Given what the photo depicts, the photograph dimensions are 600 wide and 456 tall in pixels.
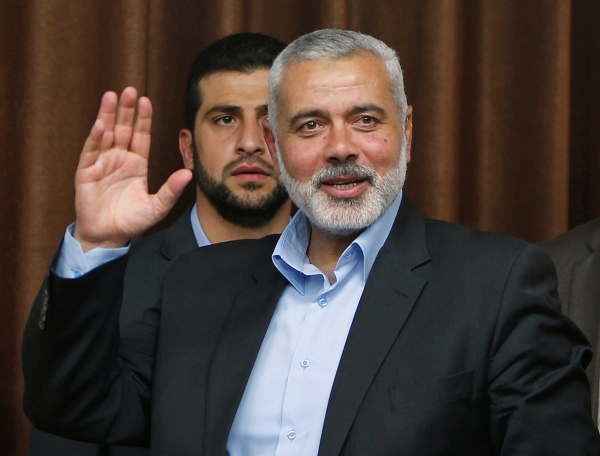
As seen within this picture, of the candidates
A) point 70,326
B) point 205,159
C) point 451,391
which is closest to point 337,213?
point 451,391

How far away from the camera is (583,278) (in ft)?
5.68

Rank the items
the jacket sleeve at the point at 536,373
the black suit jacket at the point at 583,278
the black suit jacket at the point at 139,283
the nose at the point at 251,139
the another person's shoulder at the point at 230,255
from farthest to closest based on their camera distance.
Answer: the nose at the point at 251,139 → the black suit jacket at the point at 139,283 → the black suit jacket at the point at 583,278 → the another person's shoulder at the point at 230,255 → the jacket sleeve at the point at 536,373

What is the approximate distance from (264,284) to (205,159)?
713 mm

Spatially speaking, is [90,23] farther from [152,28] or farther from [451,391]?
[451,391]

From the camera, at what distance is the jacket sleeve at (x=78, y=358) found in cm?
129

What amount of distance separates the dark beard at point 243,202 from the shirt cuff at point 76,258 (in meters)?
0.82

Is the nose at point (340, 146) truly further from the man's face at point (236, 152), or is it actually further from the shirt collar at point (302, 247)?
the man's face at point (236, 152)

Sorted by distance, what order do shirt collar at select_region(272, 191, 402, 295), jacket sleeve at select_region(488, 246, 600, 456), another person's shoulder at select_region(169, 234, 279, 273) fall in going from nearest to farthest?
jacket sleeve at select_region(488, 246, 600, 456) < shirt collar at select_region(272, 191, 402, 295) < another person's shoulder at select_region(169, 234, 279, 273)

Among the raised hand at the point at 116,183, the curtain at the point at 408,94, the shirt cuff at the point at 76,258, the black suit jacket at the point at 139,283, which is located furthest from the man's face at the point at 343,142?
the curtain at the point at 408,94

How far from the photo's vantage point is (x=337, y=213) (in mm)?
1464

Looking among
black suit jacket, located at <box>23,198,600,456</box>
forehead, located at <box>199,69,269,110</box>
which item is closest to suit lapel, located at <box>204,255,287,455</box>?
black suit jacket, located at <box>23,198,600,456</box>

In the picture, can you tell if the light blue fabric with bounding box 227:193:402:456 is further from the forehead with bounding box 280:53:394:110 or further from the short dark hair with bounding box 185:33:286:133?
the short dark hair with bounding box 185:33:286:133

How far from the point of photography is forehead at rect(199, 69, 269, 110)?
2129 millimetres

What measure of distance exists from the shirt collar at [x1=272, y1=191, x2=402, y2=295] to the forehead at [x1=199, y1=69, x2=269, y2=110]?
0.63m
